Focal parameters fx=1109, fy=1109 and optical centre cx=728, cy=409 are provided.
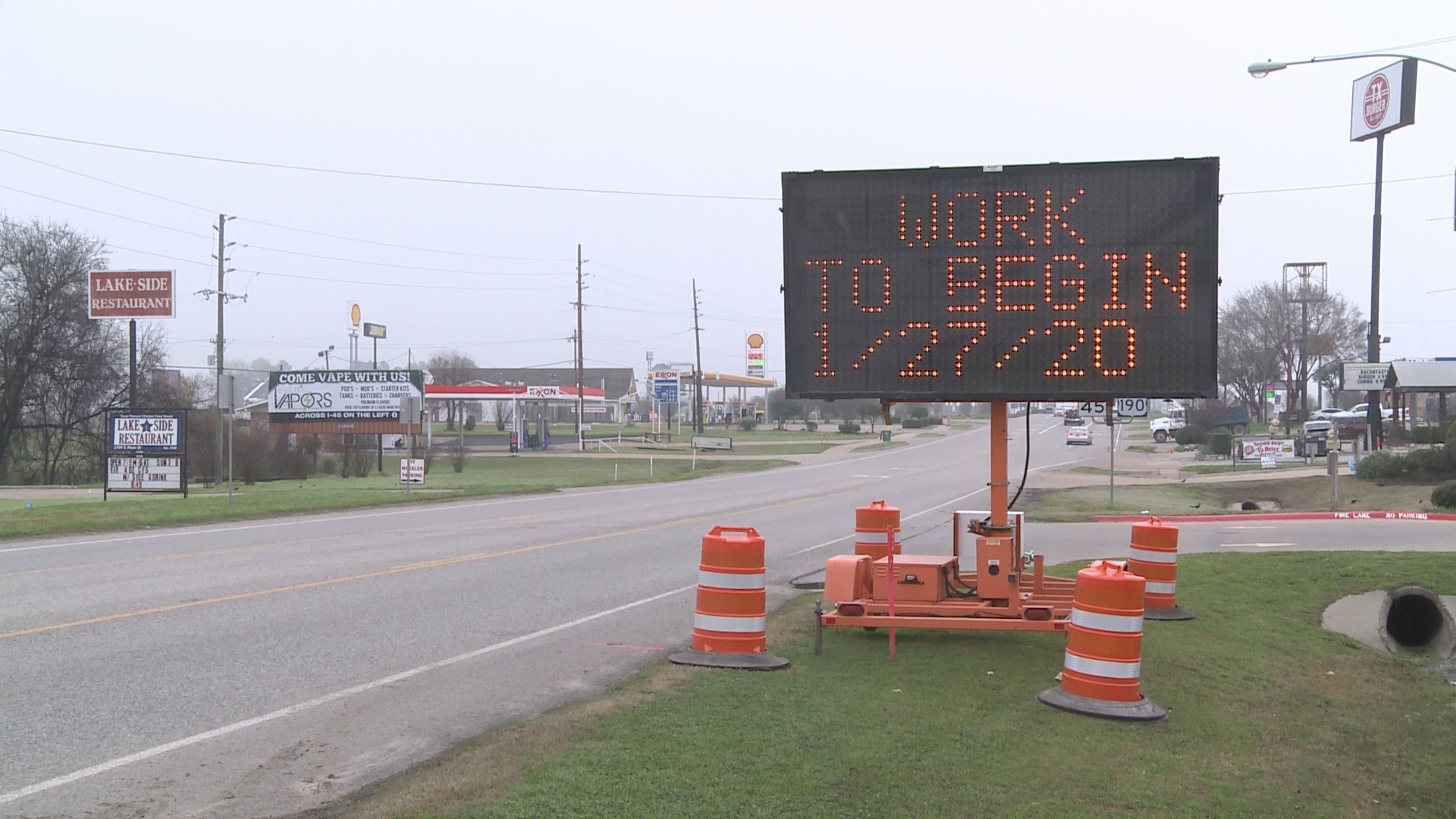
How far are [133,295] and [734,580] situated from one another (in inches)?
1138

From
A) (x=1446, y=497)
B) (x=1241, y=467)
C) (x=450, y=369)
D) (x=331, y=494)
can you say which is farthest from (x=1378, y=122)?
(x=450, y=369)

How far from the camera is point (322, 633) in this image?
9406mm

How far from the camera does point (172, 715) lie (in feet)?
22.0

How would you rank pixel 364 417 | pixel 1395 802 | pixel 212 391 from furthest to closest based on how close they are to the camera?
pixel 212 391 → pixel 364 417 → pixel 1395 802

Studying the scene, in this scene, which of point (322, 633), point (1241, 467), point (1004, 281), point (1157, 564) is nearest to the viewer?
point (1004, 281)

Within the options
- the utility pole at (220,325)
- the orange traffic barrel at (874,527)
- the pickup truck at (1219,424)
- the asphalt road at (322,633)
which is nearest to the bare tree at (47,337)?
the utility pole at (220,325)

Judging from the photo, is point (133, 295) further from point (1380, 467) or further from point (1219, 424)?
point (1219, 424)

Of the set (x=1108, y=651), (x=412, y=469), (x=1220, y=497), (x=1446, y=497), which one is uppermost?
(x=1108, y=651)

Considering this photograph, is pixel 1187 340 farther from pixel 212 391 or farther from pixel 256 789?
pixel 212 391

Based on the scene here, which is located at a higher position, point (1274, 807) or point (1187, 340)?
point (1187, 340)

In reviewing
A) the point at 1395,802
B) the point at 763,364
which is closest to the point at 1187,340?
the point at 1395,802

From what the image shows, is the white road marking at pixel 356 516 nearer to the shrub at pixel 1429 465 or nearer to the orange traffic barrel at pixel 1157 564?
the orange traffic barrel at pixel 1157 564

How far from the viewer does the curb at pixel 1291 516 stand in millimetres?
21625

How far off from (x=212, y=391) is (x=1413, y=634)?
65.4 metres
